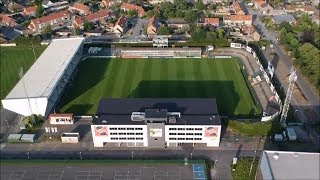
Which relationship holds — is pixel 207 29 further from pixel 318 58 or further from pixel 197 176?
pixel 197 176

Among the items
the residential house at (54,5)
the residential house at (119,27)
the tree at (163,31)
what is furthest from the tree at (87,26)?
the residential house at (54,5)

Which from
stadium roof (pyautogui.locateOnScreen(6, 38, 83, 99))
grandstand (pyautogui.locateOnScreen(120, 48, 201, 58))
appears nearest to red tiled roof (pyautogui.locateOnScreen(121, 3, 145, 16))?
A: grandstand (pyautogui.locateOnScreen(120, 48, 201, 58))

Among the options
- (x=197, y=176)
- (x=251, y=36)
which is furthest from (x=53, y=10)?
(x=197, y=176)

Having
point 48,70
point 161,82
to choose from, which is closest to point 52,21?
point 48,70

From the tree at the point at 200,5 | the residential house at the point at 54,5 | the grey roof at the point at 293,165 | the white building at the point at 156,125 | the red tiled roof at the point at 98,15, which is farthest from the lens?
the residential house at the point at 54,5

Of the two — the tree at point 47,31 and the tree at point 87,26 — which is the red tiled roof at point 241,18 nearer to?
the tree at point 87,26
